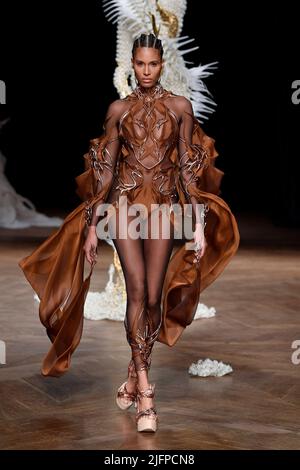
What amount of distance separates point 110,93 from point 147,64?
950 cm

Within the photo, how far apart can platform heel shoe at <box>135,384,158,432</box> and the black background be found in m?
7.71

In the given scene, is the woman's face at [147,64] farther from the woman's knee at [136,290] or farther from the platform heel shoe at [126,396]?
the platform heel shoe at [126,396]

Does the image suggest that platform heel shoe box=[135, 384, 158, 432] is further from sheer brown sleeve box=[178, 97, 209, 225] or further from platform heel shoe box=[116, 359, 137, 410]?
sheer brown sleeve box=[178, 97, 209, 225]

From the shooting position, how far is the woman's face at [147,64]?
317 centimetres

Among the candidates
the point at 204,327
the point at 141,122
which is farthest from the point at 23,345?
the point at 141,122

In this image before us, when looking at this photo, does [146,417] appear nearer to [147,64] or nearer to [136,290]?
[136,290]

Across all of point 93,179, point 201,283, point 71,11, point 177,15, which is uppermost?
point 71,11

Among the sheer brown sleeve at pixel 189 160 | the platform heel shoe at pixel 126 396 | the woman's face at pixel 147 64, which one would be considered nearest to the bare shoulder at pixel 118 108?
the woman's face at pixel 147 64

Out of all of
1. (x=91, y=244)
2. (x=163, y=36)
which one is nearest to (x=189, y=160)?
(x=91, y=244)

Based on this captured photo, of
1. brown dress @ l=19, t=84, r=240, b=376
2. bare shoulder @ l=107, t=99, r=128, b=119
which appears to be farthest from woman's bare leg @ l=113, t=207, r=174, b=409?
bare shoulder @ l=107, t=99, r=128, b=119

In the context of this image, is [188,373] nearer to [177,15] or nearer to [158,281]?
[158,281]

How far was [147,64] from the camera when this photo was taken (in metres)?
3.19

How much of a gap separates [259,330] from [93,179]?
1916 mm

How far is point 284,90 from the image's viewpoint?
10820 mm
